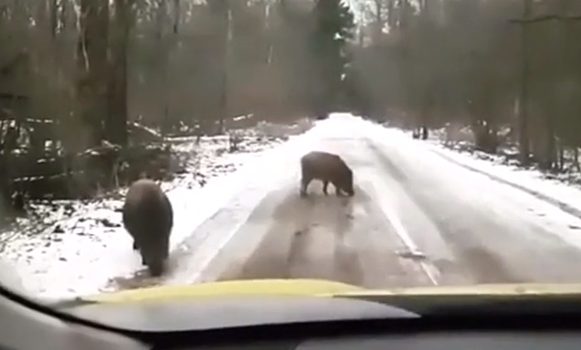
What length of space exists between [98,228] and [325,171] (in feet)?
2.51

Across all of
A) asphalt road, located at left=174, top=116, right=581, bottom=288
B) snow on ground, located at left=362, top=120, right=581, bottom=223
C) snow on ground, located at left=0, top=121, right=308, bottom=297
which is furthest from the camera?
snow on ground, located at left=362, top=120, right=581, bottom=223

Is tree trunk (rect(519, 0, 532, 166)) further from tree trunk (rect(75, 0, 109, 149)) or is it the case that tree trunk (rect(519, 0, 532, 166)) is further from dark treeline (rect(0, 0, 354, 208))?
tree trunk (rect(75, 0, 109, 149))

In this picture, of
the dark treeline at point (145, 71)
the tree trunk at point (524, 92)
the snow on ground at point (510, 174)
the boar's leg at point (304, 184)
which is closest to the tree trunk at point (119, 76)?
the dark treeline at point (145, 71)

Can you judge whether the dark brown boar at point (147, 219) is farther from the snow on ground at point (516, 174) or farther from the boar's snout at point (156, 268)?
the snow on ground at point (516, 174)

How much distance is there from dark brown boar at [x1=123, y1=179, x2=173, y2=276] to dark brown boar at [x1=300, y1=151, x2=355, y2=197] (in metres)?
0.56

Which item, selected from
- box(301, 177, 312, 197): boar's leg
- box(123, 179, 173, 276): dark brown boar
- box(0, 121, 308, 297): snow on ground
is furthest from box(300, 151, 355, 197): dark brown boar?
box(123, 179, 173, 276): dark brown boar

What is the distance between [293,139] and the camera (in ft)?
10.2

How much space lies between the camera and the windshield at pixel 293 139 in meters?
2.42

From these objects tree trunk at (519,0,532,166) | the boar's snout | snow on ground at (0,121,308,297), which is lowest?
the boar's snout

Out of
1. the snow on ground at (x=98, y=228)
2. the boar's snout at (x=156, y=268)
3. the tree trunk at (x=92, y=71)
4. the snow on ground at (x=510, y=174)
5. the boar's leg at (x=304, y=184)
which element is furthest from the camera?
the boar's leg at (x=304, y=184)

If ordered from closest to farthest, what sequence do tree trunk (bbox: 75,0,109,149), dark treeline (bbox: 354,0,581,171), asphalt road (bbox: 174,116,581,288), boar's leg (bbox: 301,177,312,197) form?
1. asphalt road (bbox: 174,116,581,288)
2. tree trunk (bbox: 75,0,109,149)
3. dark treeline (bbox: 354,0,581,171)
4. boar's leg (bbox: 301,177,312,197)

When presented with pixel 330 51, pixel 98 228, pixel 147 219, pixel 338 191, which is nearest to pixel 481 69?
pixel 330 51

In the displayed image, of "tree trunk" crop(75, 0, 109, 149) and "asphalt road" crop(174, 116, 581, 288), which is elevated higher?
"tree trunk" crop(75, 0, 109, 149)

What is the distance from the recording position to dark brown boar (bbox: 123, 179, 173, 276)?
2.50 meters
